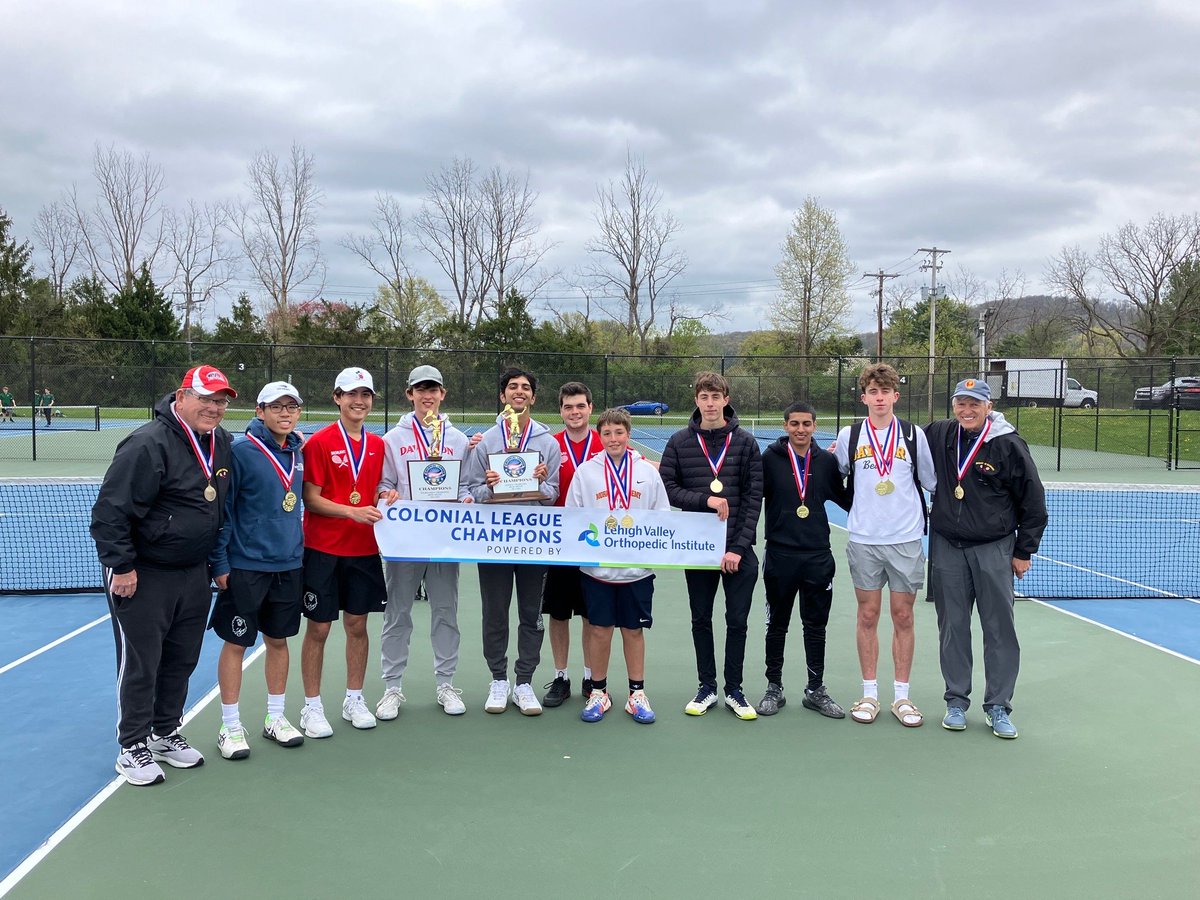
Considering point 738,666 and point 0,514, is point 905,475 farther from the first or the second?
point 0,514

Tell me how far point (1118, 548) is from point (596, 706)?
8.53 metres

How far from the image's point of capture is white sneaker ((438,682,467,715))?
473 centimetres

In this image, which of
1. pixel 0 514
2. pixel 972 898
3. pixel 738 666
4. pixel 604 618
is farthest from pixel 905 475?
pixel 0 514

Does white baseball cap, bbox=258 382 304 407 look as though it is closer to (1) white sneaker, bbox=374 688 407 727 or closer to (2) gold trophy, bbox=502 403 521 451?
(2) gold trophy, bbox=502 403 521 451

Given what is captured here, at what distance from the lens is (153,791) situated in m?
3.79

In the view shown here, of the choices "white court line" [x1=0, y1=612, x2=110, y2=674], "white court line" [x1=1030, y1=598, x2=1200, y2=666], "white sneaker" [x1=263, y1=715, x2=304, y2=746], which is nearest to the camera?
"white sneaker" [x1=263, y1=715, x2=304, y2=746]

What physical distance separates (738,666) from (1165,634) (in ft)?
13.1

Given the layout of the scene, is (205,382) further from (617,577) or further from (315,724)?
(617,577)

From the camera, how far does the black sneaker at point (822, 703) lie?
185 inches

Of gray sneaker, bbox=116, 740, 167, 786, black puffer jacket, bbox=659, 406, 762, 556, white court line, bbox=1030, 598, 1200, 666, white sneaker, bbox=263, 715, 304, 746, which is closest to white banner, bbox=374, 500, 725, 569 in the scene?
black puffer jacket, bbox=659, 406, 762, 556

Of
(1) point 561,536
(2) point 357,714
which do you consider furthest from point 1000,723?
(2) point 357,714

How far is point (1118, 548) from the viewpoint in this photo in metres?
10.3

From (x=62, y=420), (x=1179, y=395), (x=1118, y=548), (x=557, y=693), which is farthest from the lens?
(x=62, y=420)

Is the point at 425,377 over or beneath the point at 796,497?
over
